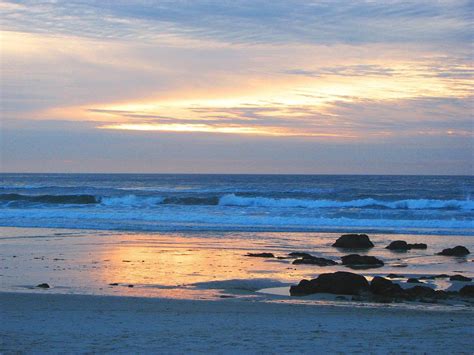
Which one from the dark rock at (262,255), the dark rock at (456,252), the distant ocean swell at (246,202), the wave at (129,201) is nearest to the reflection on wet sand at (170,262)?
the dark rock at (262,255)

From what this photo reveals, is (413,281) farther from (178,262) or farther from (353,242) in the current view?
(353,242)

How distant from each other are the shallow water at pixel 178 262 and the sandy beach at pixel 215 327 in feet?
3.94

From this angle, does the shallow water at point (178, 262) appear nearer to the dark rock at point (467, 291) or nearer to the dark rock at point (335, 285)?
the dark rock at point (335, 285)

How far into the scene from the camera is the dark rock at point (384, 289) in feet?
36.5

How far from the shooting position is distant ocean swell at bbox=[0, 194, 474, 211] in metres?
42.1

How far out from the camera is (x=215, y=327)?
855 cm

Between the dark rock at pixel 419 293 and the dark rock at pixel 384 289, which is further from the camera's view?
the dark rock at pixel 384 289

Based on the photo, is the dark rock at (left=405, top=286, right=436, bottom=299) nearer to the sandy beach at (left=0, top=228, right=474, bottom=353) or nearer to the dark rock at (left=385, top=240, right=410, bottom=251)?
the sandy beach at (left=0, top=228, right=474, bottom=353)

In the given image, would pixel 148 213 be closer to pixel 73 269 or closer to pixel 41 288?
pixel 73 269

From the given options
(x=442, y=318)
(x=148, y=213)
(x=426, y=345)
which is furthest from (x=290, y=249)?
(x=148, y=213)

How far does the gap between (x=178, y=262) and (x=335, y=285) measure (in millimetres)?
5160

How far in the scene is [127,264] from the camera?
15172 millimetres

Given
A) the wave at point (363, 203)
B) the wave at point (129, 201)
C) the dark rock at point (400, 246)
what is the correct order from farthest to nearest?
1. the wave at point (129, 201)
2. the wave at point (363, 203)
3. the dark rock at point (400, 246)

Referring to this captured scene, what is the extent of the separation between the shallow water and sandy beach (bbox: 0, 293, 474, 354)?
120 cm
